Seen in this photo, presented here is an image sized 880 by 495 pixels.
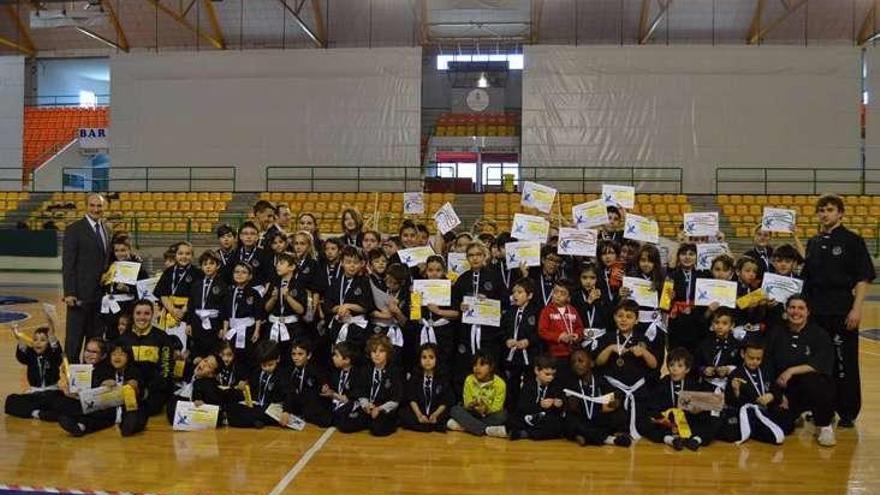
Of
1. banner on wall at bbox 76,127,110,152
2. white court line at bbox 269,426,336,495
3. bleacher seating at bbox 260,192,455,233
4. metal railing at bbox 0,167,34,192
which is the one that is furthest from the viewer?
banner on wall at bbox 76,127,110,152

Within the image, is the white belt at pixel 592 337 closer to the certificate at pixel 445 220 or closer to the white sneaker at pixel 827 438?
→ the white sneaker at pixel 827 438

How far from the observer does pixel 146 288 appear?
641 centimetres

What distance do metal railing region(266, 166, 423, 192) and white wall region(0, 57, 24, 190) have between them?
1051 cm

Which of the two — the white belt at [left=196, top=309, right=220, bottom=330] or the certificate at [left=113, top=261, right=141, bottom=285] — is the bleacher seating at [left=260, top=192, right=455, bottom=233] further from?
the white belt at [left=196, top=309, right=220, bottom=330]

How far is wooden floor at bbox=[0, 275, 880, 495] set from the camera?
421cm

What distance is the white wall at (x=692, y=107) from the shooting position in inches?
747

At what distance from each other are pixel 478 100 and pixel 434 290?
20548mm

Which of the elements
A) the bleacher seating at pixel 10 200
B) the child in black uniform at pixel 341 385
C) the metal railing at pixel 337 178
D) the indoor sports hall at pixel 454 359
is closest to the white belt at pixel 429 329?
the indoor sports hall at pixel 454 359

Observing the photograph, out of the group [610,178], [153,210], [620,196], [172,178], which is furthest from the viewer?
[172,178]

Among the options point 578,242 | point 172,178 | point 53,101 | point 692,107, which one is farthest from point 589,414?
point 53,101

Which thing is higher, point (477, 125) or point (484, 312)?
point (477, 125)

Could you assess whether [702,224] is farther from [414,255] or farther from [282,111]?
[282,111]

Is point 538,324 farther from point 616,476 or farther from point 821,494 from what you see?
point 821,494

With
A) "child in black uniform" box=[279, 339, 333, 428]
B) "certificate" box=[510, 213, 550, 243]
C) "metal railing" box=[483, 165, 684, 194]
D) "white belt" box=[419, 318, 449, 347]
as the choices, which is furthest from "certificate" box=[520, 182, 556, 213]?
"metal railing" box=[483, 165, 684, 194]
